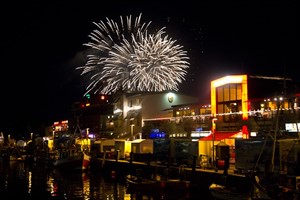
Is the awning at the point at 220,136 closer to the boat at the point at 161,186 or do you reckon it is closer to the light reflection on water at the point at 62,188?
the boat at the point at 161,186

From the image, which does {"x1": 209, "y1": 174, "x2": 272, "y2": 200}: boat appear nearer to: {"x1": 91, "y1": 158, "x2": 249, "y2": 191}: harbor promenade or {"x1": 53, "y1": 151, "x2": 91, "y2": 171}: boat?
{"x1": 91, "y1": 158, "x2": 249, "y2": 191}: harbor promenade

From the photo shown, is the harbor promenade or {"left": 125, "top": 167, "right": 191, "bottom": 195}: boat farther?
{"left": 125, "top": 167, "right": 191, "bottom": 195}: boat

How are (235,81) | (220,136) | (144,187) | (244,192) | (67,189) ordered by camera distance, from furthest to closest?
1. (235,81)
2. (220,136)
3. (67,189)
4. (144,187)
5. (244,192)

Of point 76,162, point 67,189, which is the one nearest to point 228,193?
point 67,189

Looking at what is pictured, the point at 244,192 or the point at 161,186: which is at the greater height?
the point at 244,192

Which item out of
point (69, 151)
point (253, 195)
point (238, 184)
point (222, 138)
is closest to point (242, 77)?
point (222, 138)

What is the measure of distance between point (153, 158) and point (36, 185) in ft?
45.1

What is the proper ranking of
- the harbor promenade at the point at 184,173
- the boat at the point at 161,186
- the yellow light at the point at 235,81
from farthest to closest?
1. the yellow light at the point at 235,81
2. the boat at the point at 161,186
3. the harbor promenade at the point at 184,173

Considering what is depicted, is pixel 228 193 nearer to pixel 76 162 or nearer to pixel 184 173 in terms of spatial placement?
pixel 184 173

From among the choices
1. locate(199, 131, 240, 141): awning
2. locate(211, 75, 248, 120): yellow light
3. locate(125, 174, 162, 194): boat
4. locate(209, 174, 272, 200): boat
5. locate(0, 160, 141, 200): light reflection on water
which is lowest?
locate(0, 160, 141, 200): light reflection on water

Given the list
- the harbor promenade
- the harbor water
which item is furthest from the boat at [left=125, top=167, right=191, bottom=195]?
the harbor promenade

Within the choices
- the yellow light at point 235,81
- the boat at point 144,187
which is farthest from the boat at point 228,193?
the yellow light at point 235,81

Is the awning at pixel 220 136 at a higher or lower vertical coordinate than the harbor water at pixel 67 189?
higher

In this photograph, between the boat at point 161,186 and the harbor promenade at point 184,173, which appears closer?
the harbor promenade at point 184,173
